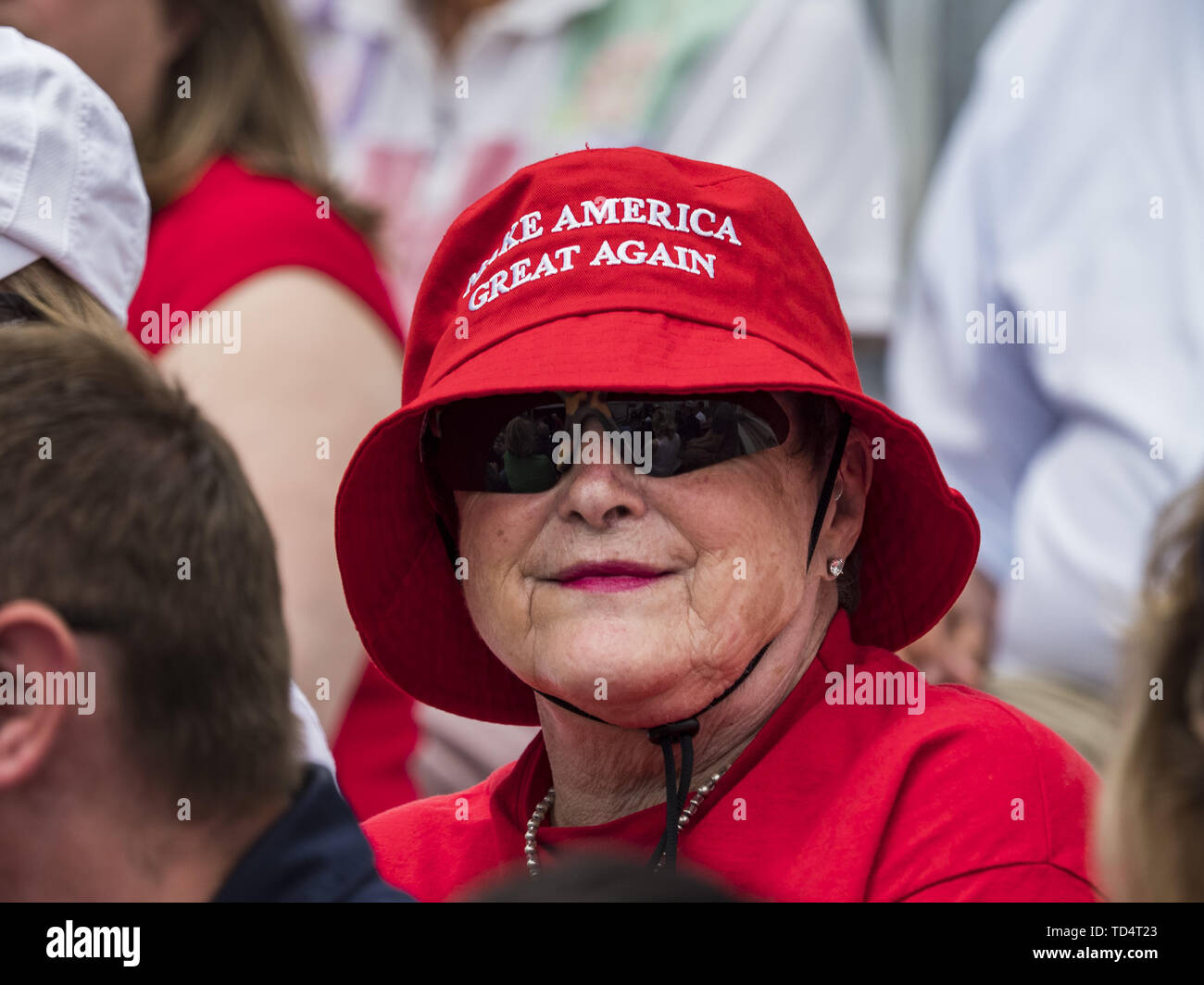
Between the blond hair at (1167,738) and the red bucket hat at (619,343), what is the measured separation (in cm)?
66

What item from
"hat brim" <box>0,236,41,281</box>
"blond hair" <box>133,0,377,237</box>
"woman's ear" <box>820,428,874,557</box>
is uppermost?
"blond hair" <box>133,0,377,237</box>

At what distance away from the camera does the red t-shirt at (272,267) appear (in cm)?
298

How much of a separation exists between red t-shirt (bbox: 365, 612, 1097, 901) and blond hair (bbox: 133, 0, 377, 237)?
1368 millimetres

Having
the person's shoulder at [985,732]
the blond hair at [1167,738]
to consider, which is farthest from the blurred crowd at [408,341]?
the person's shoulder at [985,732]

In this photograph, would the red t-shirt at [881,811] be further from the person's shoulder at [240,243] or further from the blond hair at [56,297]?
the person's shoulder at [240,243]

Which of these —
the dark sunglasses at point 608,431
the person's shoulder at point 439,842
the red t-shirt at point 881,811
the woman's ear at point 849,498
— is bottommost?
the person's shoulder at point 439,842

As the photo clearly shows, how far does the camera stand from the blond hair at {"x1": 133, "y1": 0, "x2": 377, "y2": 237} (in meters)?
3.11

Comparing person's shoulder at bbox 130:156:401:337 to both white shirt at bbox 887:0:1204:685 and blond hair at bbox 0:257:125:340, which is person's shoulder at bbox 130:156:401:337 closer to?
blond hair at bbox 0:257:125:340

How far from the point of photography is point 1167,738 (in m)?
1.41

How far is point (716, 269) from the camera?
2.15 m

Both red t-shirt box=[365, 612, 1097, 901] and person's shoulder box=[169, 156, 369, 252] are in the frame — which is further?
person's shoulder box=[169, 156, 369, 252]

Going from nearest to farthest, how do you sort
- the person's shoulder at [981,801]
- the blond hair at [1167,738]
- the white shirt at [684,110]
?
the blond hair at [1167,738]
the person's shoulder at [981,801]
the white shirt at [684,110]

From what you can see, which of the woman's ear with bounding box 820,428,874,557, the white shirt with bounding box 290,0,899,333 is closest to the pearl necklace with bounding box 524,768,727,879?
the woman's ear with bounding box 820,428,874,557
